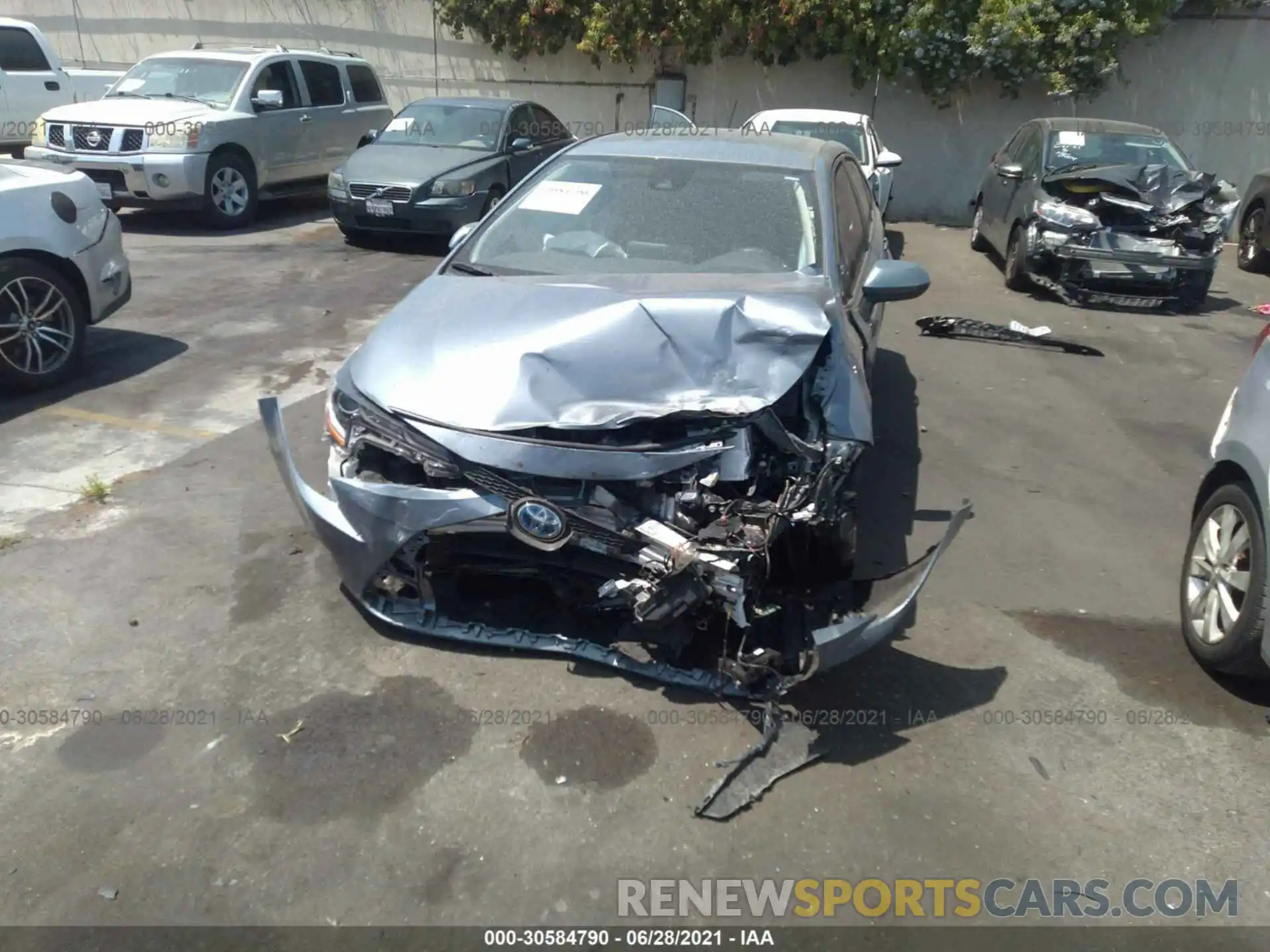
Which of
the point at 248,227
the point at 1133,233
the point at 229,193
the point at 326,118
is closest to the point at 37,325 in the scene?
the point at 229,193

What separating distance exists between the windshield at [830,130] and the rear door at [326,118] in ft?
19.1

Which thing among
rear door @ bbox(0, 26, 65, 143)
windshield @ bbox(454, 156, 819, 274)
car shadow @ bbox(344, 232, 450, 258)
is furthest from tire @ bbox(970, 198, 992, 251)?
rear door @ bbox(0, 26, 65, 143)

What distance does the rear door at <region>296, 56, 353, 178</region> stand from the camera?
1330 centimetres

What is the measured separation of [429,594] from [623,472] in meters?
0.95

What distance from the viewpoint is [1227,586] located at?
3834mm

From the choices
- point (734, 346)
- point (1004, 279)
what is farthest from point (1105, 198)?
point (734, 346)

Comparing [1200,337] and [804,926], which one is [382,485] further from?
[1200,337]

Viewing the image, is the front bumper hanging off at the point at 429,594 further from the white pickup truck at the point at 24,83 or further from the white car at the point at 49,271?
the white pickup truck at the point at 24,83

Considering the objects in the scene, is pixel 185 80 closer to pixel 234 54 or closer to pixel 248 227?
pixel 234 54

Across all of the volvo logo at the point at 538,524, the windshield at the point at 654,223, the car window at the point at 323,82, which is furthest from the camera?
the car window at the point at 323,82

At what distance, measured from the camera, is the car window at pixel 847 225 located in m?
4.64

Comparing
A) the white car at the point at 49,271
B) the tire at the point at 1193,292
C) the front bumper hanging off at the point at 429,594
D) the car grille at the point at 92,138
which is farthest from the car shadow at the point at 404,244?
the front bumper hanging off at the point at 429,594

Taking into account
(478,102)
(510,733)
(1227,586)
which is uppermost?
(478,102)

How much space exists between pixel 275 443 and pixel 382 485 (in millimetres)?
652
